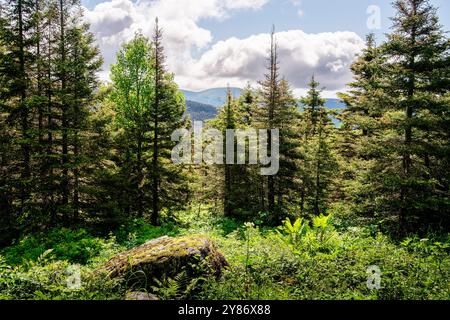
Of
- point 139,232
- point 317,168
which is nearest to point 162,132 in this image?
point 139,232

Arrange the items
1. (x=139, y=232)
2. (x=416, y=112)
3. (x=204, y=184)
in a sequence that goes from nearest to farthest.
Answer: (x=416, y=112)
(x=139, y=232)
(x=204, y=184)

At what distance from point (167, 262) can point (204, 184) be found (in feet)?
71.9

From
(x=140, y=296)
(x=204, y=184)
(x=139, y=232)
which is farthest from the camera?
(x=204, y=184)

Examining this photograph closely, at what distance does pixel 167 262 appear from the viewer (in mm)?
6641

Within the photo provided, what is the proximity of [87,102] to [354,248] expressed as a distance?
14816 mm

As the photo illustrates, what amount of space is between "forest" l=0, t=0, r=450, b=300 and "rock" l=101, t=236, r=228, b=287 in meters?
0.04

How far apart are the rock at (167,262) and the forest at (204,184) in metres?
0.04

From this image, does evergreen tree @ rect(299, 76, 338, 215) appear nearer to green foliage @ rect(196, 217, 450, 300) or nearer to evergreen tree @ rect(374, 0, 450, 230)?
evergreen tree @ rect(374, 0, 450, 230)

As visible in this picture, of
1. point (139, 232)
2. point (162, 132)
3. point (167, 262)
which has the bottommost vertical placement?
point (139, 232)

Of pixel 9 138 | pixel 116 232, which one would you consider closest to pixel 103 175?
pixel 116 232

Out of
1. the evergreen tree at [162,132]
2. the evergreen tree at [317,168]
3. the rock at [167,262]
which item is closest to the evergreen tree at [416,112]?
the evergreen tree at [317,168]

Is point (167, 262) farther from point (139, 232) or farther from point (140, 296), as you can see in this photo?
point (139, 232)
